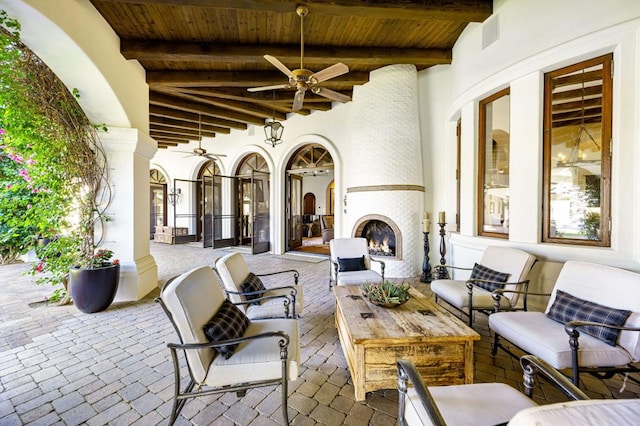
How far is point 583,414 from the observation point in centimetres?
69

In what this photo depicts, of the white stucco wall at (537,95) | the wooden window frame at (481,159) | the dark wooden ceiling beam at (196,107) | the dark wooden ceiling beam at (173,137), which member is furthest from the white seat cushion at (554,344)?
the dark wooden ceiling beam at (173,137)

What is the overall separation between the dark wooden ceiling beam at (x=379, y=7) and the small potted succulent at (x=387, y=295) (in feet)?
10.7

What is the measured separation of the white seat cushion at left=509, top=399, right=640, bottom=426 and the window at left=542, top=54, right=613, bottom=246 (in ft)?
8.92

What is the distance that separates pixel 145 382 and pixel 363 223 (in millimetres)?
4253

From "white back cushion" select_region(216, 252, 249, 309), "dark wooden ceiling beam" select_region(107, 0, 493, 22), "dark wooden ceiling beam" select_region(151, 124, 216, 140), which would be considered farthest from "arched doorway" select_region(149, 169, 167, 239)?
"white back cushion" select_region(216, 252, 249, 309)

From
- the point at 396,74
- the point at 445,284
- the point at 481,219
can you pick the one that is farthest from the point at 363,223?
the point at 396,74

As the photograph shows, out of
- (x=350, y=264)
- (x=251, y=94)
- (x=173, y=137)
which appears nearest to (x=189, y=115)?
(x=251, y=94)

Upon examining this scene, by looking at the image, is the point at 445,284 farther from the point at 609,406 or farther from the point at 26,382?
the point at 26,382

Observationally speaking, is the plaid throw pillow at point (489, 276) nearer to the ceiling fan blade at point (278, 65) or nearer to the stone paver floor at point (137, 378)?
the stone paver floor at point (137, 378)

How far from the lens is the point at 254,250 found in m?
7.34

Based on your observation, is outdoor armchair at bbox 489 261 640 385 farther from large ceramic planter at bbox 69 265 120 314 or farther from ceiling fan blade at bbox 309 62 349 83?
large ceramic planter at bbox 69 265 120 314

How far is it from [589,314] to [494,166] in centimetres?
229

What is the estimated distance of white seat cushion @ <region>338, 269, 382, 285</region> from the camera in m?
3.37

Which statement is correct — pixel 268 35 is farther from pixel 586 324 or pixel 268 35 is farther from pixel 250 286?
pixel 586 324
